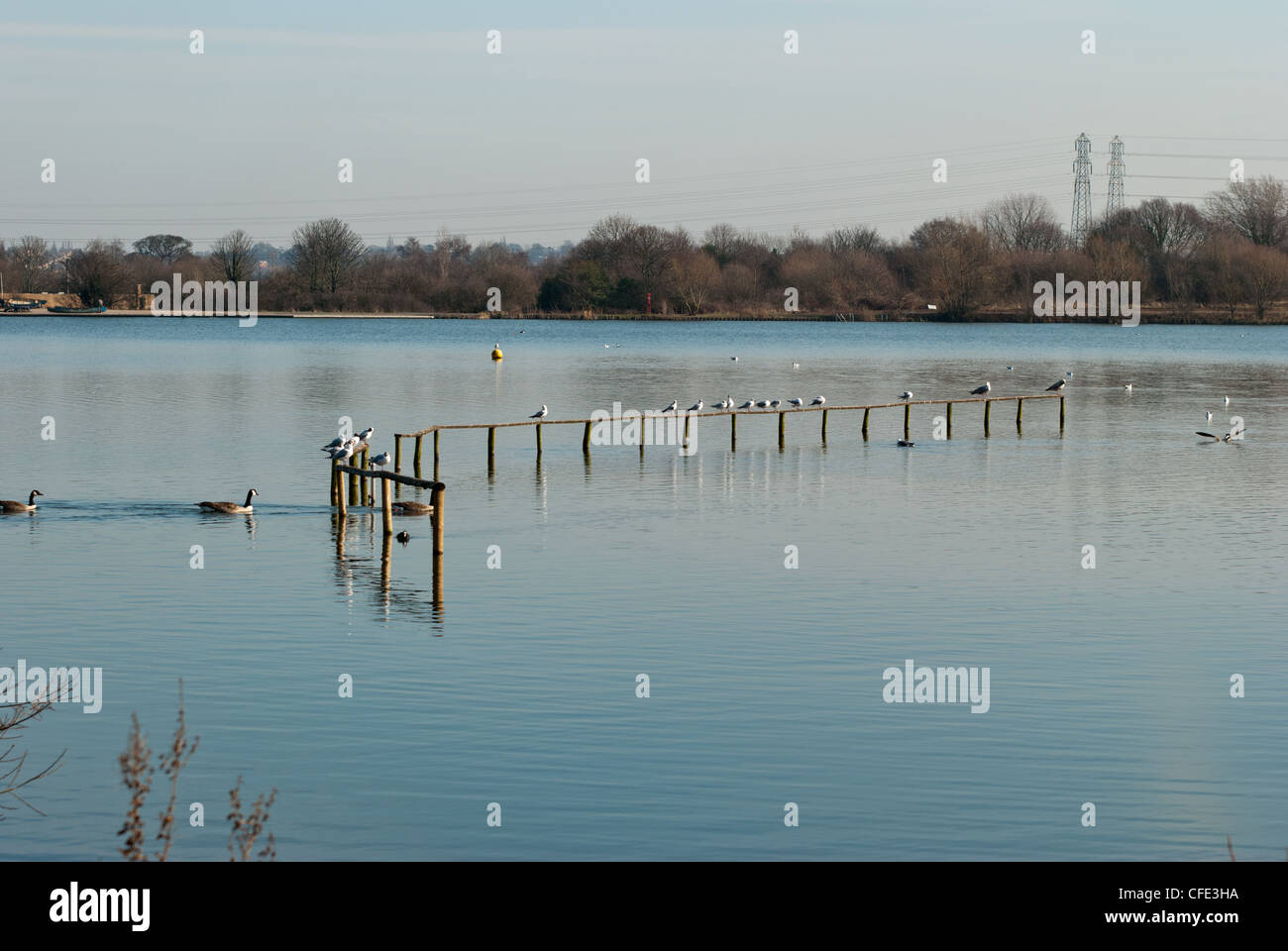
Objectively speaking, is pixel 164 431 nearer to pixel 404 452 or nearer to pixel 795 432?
pixel 404 452

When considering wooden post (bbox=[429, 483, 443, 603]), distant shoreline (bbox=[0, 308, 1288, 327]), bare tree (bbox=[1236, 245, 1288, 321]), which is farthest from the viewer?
distant shoreline (bbox=[0, 308, 1288, 327])

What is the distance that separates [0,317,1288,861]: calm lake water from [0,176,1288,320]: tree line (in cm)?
10224

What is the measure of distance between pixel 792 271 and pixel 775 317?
21.7ft

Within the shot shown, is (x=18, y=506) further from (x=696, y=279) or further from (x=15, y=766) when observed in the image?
(x=696, y=279)

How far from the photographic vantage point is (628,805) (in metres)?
11.7

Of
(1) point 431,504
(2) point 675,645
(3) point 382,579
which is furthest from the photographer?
(1) point 431,504

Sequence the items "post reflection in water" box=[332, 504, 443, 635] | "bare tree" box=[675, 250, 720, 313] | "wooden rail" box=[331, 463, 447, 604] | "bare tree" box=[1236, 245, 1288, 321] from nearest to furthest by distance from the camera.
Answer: "post reflection in water" box=[332, 504, 443, 635]
"wooden rail" box=[331, 463, 447, 604]
"bare tree" box=[1236, 245, 1288, 321]
"bare tree" box=[675, 250, 720, 313]

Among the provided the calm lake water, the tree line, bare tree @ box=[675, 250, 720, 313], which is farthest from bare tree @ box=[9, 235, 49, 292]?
the calm lake water

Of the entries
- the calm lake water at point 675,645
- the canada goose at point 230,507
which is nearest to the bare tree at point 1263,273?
the calm lake water at point 675,645

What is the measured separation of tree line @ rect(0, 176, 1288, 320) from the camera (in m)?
140

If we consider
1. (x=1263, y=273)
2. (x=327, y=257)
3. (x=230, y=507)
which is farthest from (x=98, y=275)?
(x=230, y=507)

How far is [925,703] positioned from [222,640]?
832 cm

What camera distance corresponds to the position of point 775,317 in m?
160

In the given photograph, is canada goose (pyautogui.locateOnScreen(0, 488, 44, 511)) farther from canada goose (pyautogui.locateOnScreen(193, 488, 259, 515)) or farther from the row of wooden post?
the row of wooden post
